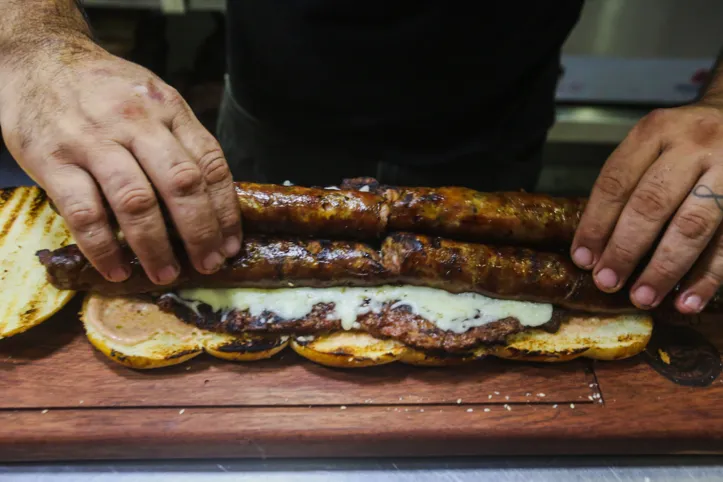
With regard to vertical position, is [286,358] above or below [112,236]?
below

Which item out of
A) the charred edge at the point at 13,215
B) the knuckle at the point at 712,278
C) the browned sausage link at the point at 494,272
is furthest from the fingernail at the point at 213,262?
the knuckle at the point at 712,278

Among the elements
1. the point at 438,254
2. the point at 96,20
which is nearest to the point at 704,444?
the point at 438,254

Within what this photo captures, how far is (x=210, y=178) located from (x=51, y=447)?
1.24 meters

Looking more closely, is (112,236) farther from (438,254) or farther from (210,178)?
(438,254)

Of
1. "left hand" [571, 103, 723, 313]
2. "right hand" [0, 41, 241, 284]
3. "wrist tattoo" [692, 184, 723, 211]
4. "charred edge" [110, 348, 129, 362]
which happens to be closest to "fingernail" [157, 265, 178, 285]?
"right hand" [0, 41, 241, 284]

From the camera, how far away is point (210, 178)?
2.30 meters

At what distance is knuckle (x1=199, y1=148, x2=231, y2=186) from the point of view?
90.4 inches

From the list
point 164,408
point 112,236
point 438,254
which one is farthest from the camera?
point 438,254

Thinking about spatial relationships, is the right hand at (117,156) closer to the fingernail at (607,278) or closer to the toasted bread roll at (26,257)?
the toasted bread roll at (26,257)

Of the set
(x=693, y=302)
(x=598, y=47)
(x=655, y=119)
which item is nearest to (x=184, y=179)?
(x=655, y=119)

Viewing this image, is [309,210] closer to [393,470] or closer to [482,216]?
[482,216]

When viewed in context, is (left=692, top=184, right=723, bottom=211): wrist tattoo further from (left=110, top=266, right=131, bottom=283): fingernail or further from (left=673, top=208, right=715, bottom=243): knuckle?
(left=110, top=266, right=131, bottom=283): fingernail

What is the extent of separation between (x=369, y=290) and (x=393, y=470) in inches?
30.8

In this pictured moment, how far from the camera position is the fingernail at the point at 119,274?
7.83ft
